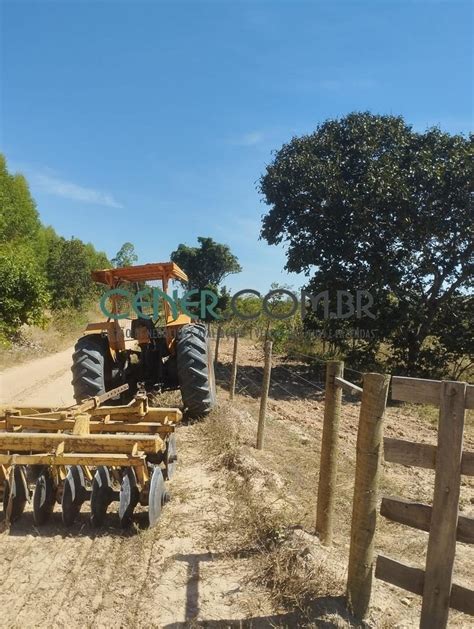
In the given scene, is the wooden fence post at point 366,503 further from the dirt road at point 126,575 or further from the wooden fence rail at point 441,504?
the dirt road at point 126,575

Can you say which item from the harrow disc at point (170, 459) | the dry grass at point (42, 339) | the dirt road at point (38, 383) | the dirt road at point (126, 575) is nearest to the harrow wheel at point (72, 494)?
the dirt road at point (126, 575)

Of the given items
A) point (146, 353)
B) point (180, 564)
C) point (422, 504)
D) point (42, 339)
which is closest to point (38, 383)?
point (146, 353)

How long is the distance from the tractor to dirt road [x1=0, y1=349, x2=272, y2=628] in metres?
2.38

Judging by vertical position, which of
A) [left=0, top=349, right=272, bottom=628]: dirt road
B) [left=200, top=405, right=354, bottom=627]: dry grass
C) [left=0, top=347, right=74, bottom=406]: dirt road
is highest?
[left=200, top=405, right=354, bottom=627]: dry grass

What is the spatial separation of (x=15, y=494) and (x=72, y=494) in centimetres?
41

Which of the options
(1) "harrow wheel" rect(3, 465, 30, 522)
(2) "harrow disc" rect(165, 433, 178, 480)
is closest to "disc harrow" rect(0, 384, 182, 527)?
(1) "harrow wheel" rect(3, 465, 30, 522)

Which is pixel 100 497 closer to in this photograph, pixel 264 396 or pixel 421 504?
pixel 421 504

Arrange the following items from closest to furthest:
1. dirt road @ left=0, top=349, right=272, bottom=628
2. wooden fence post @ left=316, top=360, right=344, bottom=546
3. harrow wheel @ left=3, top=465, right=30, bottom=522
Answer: dirt road @ left=0, top=349, right=272, bottom=628 → wooden fence post @ left=316, top=360, right=344, bottom=546 → harrow wheel @ left=3, top=465, right=30, bottom=522

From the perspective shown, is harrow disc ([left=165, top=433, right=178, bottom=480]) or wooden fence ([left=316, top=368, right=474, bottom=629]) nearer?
wooden fence ([left=316, top=368, right=474, bottom=629])

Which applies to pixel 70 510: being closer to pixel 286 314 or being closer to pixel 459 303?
pixel 459 303

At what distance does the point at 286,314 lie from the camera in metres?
16.4

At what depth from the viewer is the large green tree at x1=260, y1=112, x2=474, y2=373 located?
1141 cm

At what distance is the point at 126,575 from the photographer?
3084 millimetres

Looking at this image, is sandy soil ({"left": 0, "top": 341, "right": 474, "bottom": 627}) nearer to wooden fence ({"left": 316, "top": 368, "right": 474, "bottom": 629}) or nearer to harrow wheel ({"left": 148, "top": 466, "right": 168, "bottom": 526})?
harrow wheel ({"left": 148, "top": 466, "right": 168, "bottom": 526})
